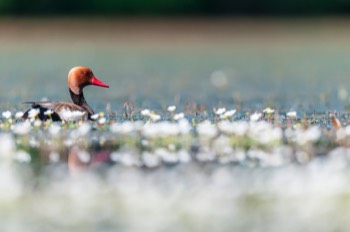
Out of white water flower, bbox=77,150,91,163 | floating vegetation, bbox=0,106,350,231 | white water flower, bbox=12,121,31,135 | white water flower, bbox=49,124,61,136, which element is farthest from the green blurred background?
white water flower, bbox=77,150,91,163

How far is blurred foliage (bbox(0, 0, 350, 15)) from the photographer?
32.1 metres

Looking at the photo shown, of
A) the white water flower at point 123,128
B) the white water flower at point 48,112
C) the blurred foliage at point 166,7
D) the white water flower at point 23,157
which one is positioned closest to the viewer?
the white water flower at point 23,157

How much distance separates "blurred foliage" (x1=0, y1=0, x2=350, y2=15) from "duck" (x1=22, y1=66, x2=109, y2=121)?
21.2 m

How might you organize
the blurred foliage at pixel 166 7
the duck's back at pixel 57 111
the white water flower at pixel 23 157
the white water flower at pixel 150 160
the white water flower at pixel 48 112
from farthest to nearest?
the blurred foliage at pixel 166 7 → the duck's back at pixel 57 111 → the white water flower at pixel 48 112 → the white water flower at pixel 23 157 → the white water flower at pixel 150 160

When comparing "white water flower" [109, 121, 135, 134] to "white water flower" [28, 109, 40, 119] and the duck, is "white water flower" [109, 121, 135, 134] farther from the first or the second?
"white water flower" [28, 109, 40, 119]

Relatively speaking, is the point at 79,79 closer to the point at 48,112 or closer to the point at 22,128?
the point at 48,112

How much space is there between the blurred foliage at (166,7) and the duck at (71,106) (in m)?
21.2

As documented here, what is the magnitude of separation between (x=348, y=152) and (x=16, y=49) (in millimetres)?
16066

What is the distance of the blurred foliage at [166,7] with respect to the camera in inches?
1264

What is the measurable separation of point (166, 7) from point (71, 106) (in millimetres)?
22173

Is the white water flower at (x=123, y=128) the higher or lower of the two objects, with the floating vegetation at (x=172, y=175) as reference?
higher

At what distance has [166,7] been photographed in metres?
32.4

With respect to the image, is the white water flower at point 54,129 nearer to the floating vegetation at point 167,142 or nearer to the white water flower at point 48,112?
the floating vegetation at point 167,142

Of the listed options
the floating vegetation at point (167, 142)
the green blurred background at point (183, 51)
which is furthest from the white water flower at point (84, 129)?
the green blurred background at point (183, 51)
